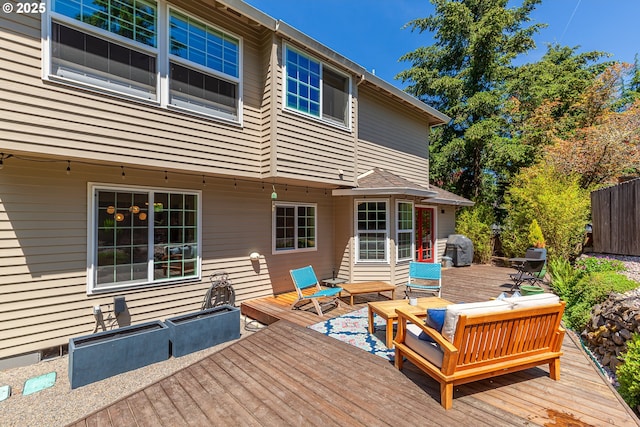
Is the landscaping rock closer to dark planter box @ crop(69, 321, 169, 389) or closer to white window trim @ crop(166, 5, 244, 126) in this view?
dark planter box @ crop(69, 321, 169, 389)

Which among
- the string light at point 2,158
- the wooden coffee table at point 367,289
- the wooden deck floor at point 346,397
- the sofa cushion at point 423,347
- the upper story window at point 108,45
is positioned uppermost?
the upper story window at point 108,45

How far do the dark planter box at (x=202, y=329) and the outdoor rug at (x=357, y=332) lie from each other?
141 centimetres

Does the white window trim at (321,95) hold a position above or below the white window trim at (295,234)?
above

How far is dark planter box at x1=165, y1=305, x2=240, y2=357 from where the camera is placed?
14.3 ft

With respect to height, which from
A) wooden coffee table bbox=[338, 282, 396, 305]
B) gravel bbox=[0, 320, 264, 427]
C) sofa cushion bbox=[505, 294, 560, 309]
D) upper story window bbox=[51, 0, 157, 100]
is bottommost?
gravel bbox=[0, 320, 264, 427]

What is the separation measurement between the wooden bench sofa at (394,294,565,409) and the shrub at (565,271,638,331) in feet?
10.5

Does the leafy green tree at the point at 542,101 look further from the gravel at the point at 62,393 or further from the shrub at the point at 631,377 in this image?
the gravel at the point at 62,393

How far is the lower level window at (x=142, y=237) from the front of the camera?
4689 millimetres

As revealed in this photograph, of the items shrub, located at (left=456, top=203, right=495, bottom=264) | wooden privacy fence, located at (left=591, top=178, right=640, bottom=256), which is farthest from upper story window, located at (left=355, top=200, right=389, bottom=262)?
shrub, located at (left=456, top=203, right=495, bottom=264)

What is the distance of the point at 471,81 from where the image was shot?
47.0ft

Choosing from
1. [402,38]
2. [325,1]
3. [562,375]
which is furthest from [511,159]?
[562,375]

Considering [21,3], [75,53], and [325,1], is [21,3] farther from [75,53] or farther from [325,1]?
[325,1]

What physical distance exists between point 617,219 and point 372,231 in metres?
6.81

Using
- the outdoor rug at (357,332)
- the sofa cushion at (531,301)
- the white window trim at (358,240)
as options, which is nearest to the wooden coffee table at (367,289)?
the outdoor rug at (357,332)
